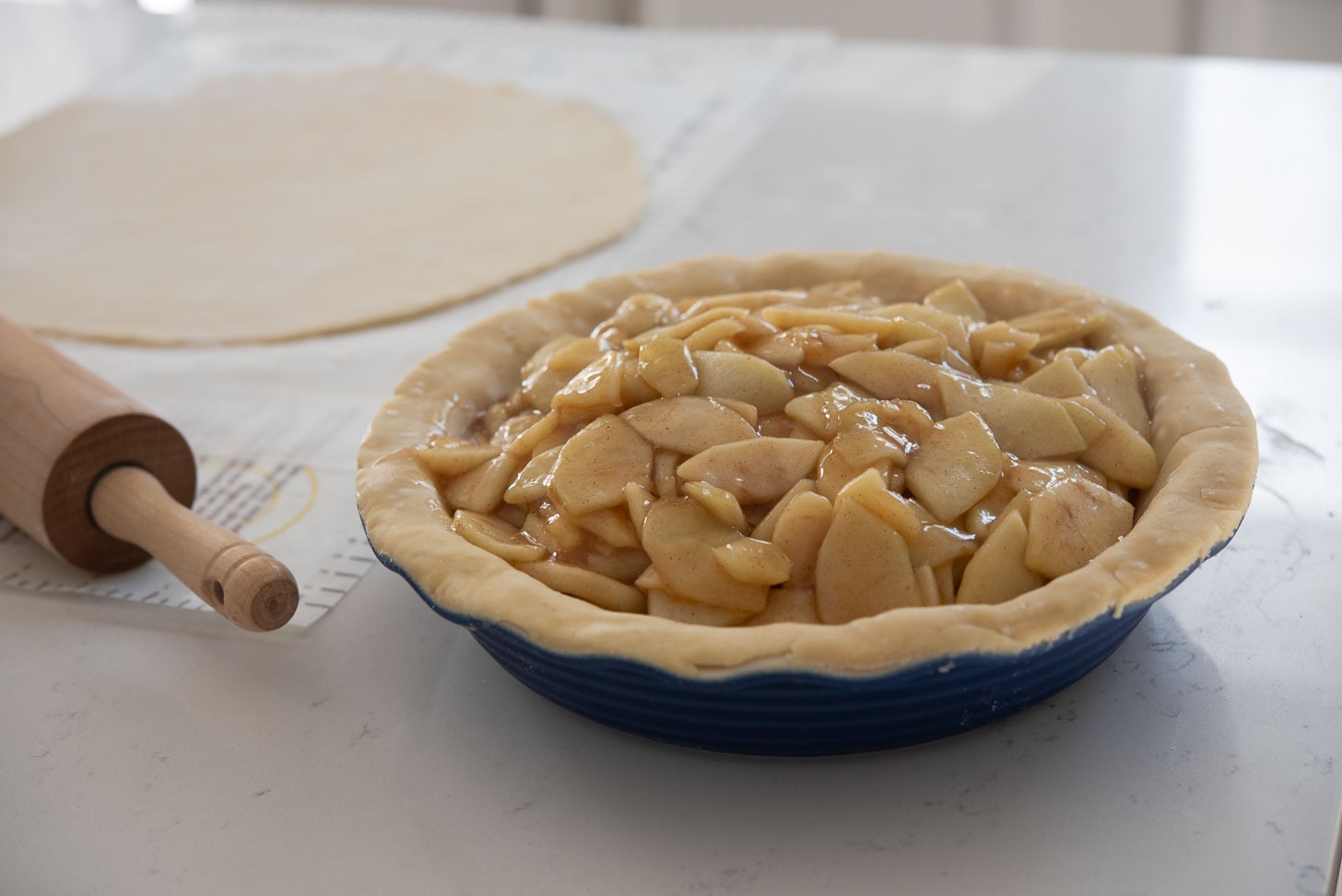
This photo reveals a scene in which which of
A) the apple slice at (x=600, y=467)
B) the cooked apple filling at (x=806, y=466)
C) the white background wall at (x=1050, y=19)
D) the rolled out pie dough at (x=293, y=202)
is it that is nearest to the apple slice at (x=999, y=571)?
the cooked apple filling at (x=806, y=466)

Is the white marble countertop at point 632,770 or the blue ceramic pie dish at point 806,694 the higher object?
the blue ceramic pie dish at point 806,694

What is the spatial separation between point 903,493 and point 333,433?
89 centimetres

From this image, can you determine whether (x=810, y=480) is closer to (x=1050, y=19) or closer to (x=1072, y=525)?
(x=1072, y=525)

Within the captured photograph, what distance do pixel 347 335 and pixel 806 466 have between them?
1071 millimetres

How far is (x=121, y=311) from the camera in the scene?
6.81 ft

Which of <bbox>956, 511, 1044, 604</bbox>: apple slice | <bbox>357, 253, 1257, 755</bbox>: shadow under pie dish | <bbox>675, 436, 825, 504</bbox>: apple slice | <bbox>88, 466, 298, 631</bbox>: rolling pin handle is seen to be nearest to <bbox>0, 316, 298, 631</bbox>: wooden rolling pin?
<bbox>88, 466, 298, 631</bbox>: rolling pin handle

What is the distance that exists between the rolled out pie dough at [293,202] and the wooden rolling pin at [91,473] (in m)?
0.57

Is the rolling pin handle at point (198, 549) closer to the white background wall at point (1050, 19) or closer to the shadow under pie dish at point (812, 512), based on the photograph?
the shadow under pie dish at point (812, 512)

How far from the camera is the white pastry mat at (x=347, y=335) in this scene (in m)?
1.53

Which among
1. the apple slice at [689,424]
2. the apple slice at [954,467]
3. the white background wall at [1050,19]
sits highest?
the apple slice at [689,424]

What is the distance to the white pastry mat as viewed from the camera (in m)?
1.53

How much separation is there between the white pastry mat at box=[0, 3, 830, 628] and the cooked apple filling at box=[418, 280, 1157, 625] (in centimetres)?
36

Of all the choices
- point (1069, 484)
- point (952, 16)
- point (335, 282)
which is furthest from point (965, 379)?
point (952, 16)

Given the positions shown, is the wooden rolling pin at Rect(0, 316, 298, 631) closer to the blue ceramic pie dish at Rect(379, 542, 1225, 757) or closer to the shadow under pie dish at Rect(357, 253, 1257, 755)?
the shadow under pie dish at Rect(357, 253, 1257, 755)
